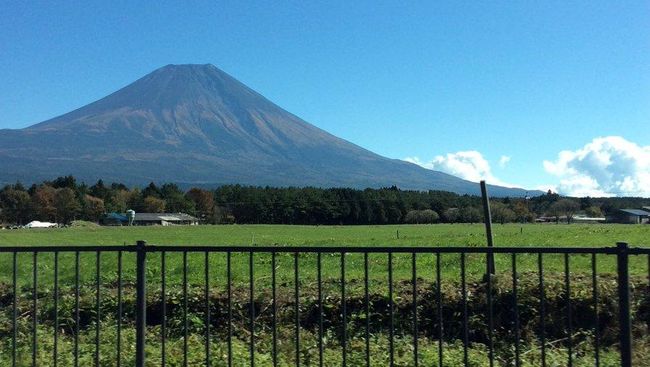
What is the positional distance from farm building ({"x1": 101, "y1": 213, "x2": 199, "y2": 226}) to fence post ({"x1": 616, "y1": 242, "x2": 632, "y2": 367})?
9246 cm

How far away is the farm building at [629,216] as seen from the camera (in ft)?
225

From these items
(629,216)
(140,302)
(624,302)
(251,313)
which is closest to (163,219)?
(629,216)

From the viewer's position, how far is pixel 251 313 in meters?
4.52

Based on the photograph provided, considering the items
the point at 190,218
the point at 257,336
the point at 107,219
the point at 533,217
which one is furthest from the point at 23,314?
the point at 190,218

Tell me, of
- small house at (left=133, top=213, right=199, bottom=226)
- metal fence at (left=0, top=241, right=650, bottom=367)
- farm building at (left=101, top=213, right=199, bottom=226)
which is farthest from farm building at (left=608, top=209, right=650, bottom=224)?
metal fence at (left=0, top=241, right=650, bottom=367)

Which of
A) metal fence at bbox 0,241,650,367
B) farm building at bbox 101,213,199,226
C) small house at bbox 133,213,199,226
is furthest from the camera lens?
small house at bbox 133,213,199,226

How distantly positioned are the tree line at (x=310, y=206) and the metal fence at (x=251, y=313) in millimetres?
67064

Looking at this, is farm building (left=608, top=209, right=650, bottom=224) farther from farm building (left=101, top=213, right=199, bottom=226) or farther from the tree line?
farm building (left=101, top=213, right=199, bottom=226)

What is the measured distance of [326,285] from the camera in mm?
8773

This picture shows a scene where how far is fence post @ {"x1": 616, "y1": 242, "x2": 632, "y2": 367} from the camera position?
3.83 metres

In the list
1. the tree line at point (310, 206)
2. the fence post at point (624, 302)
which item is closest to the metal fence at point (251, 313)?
the fence post at point (624, 302)

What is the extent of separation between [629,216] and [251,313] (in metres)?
76.7

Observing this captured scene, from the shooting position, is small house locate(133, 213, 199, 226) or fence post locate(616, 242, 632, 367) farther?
small house locate(133, 213, 199, 226)

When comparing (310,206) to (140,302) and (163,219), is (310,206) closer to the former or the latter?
(163,219)
